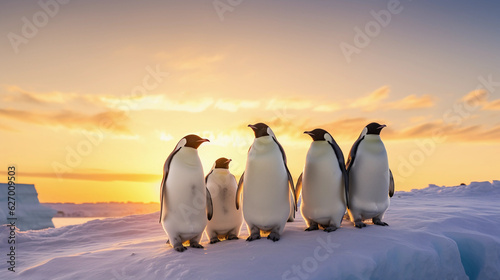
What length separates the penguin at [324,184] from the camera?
5.82 metres

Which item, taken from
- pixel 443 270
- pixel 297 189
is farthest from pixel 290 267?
pixel 443 270

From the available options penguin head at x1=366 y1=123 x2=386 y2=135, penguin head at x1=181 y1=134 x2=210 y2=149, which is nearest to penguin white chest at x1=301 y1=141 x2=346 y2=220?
penguin head at x1=366 y1=123 x2=386 y2=135

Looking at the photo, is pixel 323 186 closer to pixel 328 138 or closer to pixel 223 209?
pixel 328 138

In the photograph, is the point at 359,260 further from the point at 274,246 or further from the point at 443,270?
the point at 443,270

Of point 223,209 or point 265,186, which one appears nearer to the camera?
point 265,186

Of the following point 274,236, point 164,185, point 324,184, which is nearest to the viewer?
point 274,236

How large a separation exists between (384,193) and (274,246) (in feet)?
7.56

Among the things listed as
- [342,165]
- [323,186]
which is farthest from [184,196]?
[342,165]

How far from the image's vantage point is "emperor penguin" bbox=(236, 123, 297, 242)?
18.2 ft

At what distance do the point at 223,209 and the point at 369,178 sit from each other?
2.46 meters

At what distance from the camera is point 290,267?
449 centimetres

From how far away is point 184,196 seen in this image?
5480mm

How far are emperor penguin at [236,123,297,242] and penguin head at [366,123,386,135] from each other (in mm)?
1719

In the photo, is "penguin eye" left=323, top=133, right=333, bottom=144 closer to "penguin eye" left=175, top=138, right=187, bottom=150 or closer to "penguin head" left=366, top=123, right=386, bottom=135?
"penguin head" left=366, top=123, right=386, bottom=135
